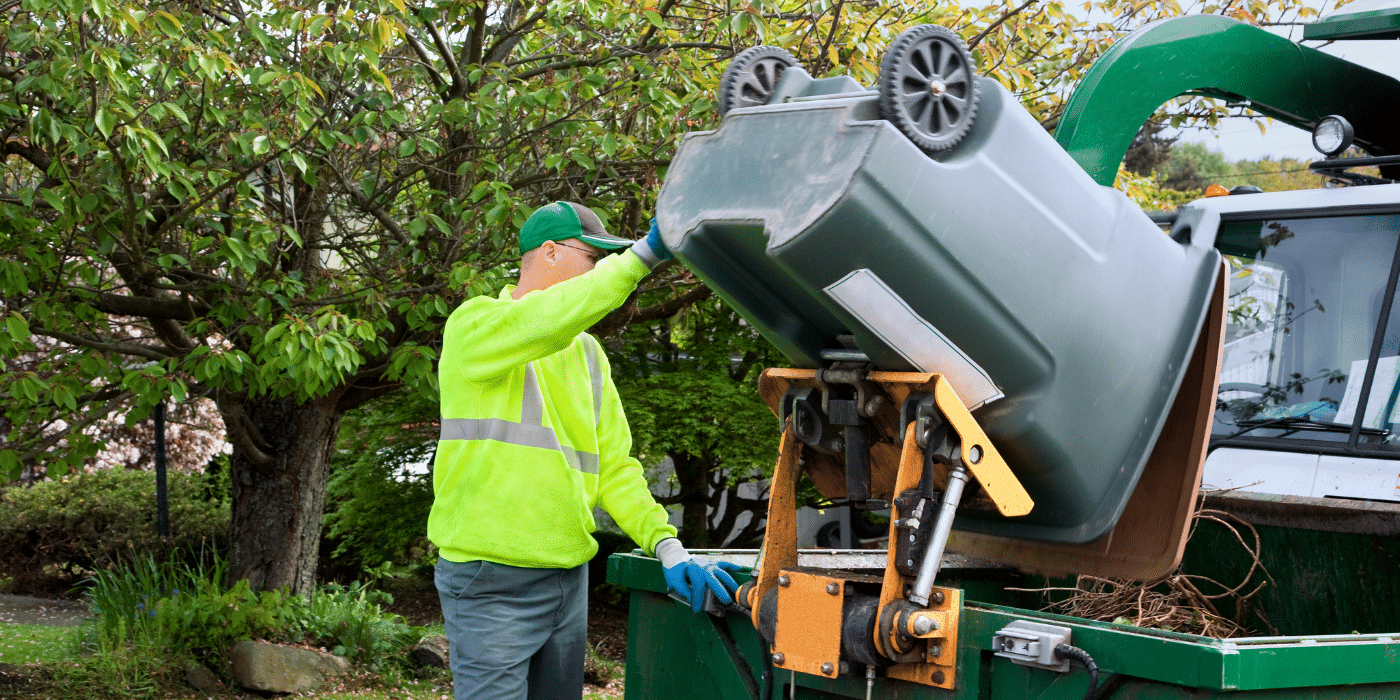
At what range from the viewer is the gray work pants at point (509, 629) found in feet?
9.65

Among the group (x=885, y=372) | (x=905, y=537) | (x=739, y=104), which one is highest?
(x=739, y=104)

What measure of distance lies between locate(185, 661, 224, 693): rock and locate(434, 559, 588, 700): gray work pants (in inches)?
164

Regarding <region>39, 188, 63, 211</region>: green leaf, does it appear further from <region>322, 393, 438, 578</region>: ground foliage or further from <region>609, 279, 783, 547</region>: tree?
<region>322, 393, 438, 578</region>: ground foliage

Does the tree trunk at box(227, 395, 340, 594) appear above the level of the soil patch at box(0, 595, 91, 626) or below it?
above

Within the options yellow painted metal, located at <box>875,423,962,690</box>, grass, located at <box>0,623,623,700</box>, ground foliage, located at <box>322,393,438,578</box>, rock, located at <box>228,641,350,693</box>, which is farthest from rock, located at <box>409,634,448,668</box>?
yellow painted metal, located at <box>875,423,962,690</box>

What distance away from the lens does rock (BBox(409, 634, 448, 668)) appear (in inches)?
285

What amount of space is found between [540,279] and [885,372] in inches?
45.4

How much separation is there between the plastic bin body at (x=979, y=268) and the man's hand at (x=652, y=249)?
11cm

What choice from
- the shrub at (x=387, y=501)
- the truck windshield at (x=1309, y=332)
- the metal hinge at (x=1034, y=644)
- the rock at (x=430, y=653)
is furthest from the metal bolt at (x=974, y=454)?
the shrub at (x=387, y=501)

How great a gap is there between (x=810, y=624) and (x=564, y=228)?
131 cm

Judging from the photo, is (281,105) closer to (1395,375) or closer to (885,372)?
(885,372)

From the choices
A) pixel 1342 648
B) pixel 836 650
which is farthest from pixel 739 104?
pixel 1342 648

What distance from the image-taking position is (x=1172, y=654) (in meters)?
1.92

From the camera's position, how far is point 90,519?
34.9ft
